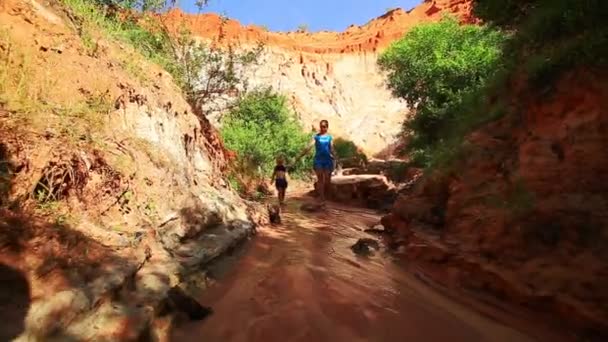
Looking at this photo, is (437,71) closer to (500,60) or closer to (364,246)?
(500,60)

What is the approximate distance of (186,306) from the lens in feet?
9.06

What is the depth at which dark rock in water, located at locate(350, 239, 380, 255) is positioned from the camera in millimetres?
4953

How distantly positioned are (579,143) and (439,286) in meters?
1.77

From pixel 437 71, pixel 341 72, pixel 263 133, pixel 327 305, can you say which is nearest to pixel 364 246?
pixel 327 305

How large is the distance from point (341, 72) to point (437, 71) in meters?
21.8

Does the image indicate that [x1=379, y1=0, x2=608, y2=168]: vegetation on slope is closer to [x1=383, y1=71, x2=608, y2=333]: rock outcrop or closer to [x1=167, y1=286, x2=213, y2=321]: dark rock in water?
[x1=383, y1=71, x2=608, y2=333]: rock outcrop

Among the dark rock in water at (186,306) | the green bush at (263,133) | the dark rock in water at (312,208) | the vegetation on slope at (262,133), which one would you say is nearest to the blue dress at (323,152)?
the dark rock in water at (312,208)

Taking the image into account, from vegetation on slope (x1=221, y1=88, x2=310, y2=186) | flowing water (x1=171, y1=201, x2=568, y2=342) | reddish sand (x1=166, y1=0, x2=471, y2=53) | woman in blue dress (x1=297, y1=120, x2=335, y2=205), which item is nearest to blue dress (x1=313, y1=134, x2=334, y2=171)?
woman in blue dress (x1=297, y1=120, x2=335, y2=205)

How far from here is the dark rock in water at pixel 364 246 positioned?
495 centimetres

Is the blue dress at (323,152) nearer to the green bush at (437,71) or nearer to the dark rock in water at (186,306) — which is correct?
the green bush at (437,71)

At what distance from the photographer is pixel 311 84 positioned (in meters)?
33.4

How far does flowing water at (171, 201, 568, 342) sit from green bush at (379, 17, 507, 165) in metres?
8.89

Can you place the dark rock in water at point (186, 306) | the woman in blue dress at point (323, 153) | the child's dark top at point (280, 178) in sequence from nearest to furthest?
the dark rock in water at point (186, 306), the woman in blue dress at point (323, 153), the child's dark top at point (280, 178)

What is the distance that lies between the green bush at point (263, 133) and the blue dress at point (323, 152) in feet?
16.7
